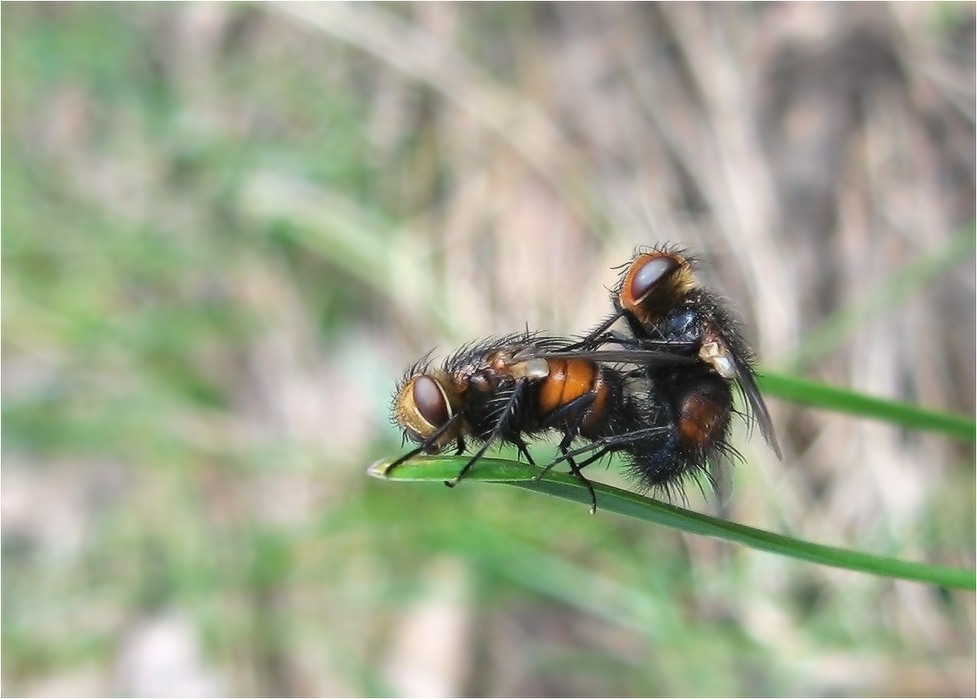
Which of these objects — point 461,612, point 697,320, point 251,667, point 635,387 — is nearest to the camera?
point 697,320

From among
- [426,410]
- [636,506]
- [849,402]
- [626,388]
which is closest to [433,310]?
[626,388]

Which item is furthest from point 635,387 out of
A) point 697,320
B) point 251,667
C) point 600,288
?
point 251,667

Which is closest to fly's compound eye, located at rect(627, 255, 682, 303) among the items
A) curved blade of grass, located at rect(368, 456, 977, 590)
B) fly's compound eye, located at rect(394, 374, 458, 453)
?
fly's compound eye, located at rect(394, 374, 458, 453)

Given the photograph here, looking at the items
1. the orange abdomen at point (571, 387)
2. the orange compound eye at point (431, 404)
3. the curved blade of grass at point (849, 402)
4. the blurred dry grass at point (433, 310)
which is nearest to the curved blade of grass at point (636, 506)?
the curved blade of grass at point (849, 402)

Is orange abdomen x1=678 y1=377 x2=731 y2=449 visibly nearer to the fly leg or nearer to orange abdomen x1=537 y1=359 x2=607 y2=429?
orange abdomen x1=537 y1=359 x2=607 y2=429

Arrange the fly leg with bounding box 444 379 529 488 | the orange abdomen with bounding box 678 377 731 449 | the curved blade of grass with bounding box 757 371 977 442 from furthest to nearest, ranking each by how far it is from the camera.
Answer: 1. the orange abdomen with bounding box 678 377 731 449
2. the fly leg with bounding box 444 379 529 488
3. the curved blade of grass with bounding box 757 371 977 442

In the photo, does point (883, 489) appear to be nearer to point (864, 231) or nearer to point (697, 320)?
point (864, 231)
